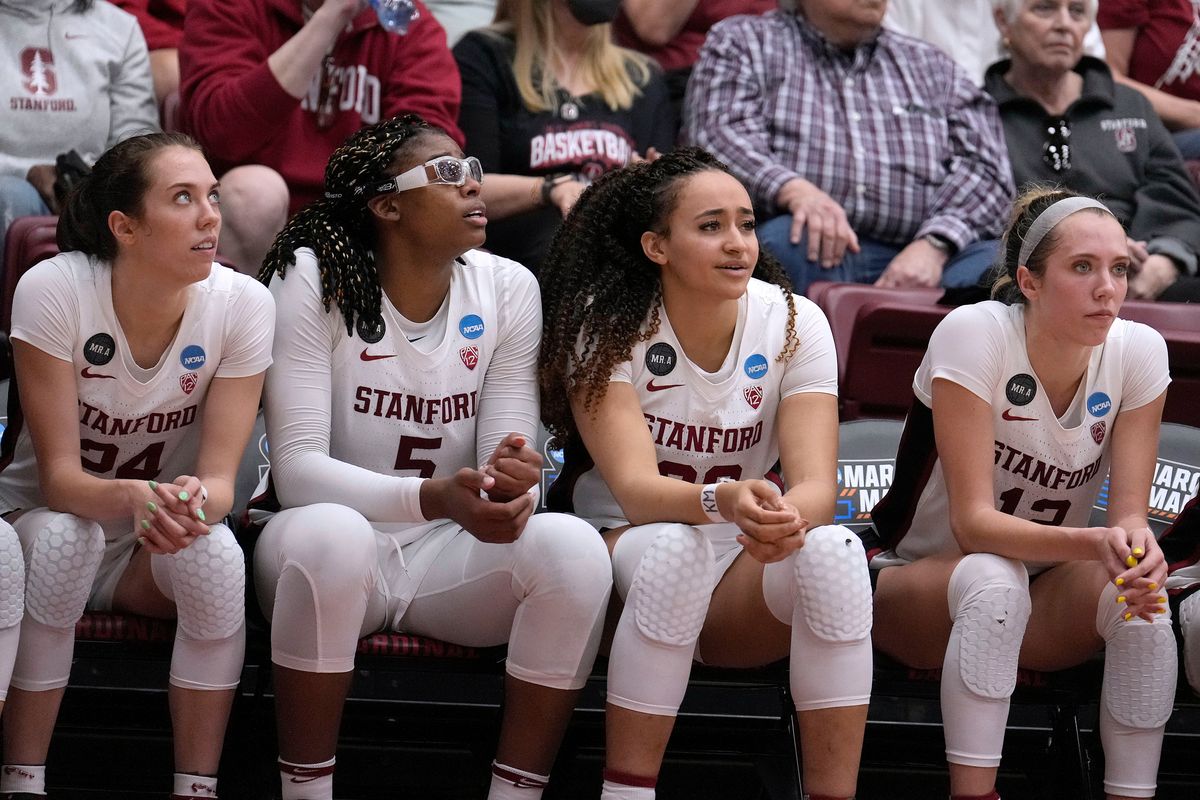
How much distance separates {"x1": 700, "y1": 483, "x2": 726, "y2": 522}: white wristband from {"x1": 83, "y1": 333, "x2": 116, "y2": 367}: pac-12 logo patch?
3.33ft

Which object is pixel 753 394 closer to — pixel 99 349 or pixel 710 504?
pixel 710 504

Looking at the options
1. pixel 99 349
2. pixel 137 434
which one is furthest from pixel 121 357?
pixel 137 434

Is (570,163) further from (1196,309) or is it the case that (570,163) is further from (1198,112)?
(1198,112)

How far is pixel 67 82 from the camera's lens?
3.73 metres

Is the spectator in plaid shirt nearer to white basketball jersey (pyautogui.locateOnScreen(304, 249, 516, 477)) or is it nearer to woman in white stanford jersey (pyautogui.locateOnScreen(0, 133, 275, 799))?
white basketball jersey (pyautogui.locateOnScreen(304, 249, 516, 477))

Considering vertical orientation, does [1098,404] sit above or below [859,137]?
below

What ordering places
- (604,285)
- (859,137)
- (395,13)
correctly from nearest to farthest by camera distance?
(604,285)
(395,13)
(859,137)

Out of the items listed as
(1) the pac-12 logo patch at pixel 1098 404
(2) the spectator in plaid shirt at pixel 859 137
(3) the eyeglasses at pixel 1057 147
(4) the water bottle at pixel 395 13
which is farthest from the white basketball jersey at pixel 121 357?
(3) the eyeglasses at pixel 1057 147

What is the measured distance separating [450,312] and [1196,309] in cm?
173

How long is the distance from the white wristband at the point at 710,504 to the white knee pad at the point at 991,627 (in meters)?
0.41

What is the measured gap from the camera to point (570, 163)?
12.3 feet

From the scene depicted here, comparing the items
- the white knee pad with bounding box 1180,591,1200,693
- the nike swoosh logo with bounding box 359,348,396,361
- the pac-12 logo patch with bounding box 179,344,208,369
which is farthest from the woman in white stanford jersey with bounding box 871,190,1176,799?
the pac-12 logo patch with bounding box 179,344,208,369

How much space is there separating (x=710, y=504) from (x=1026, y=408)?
0.63m

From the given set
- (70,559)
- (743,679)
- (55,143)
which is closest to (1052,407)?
(743,679)
